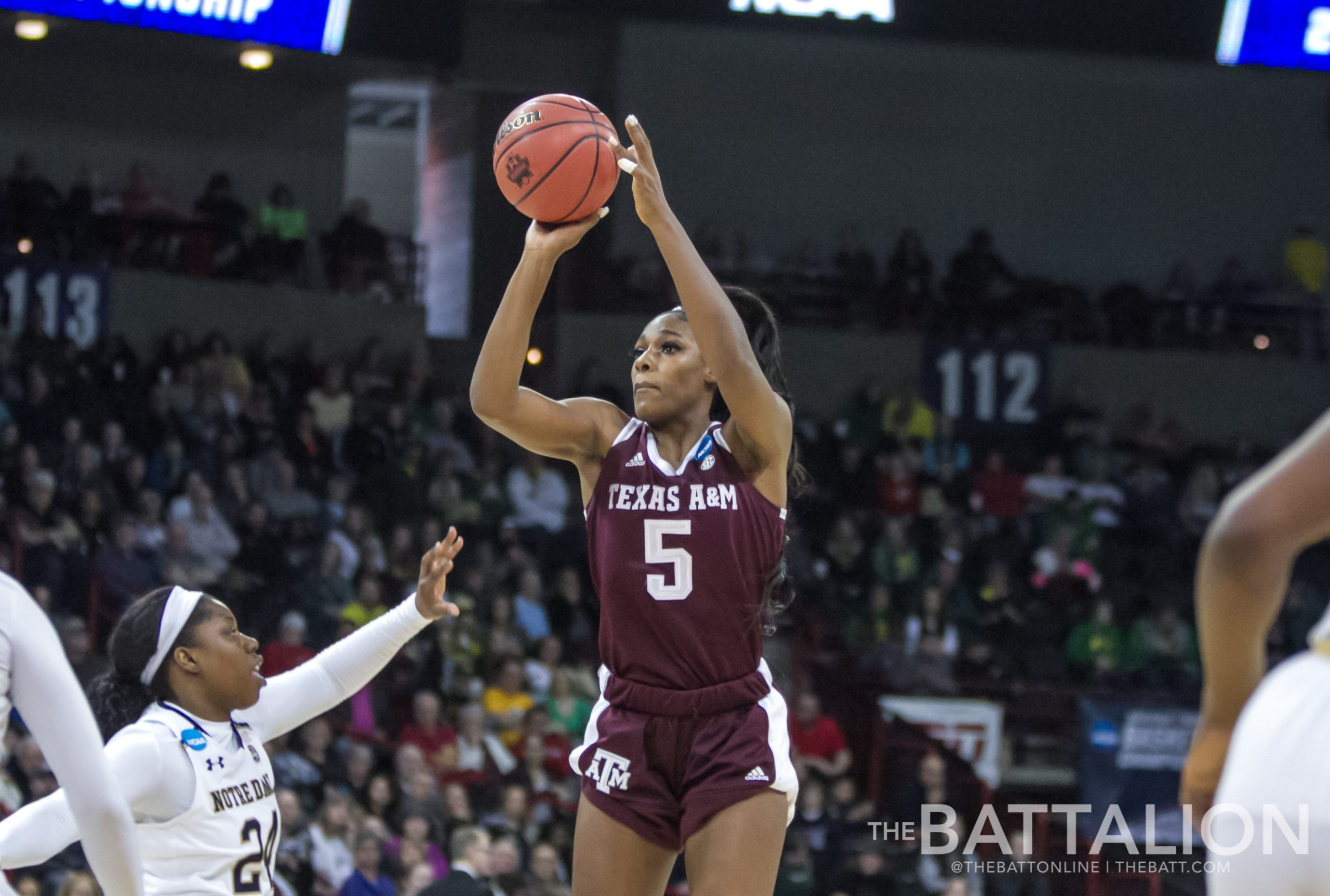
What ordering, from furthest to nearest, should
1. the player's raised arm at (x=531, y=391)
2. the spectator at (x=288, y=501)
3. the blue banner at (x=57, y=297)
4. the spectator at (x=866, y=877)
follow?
the blue banner at (x=57, y=297) → the spectator at (x=288, y=501) → the spectator at (x=866, y=877) → the player's raised arm at (x=531, y=391)

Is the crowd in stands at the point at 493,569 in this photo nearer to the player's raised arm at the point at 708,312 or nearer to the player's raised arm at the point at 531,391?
the player's raised arm at the point at 531,391

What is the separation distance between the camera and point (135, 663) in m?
3.96

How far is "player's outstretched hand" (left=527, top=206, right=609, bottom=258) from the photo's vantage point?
393 cm

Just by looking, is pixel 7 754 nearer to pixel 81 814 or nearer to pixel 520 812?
pixel 520 812

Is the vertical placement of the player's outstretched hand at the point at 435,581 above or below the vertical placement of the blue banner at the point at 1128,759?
above

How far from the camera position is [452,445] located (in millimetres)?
13742

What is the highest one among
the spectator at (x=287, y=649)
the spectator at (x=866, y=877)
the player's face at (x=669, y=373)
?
the player's face at (x=669, y=373)

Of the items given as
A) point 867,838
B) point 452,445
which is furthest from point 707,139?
point 867,838

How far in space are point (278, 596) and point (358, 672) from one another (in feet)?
21.7

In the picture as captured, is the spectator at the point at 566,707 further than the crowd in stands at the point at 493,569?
Yes

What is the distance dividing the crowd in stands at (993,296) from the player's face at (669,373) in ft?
39.2

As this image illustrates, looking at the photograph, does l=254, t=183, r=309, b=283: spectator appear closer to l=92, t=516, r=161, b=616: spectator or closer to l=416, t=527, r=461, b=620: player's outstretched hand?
l=92, t=516, r=161, b=616: spectator

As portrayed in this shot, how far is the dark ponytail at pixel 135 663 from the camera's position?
394 centimetres

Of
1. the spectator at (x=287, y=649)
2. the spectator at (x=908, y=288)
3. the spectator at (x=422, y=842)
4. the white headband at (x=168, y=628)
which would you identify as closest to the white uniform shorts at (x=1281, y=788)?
the white headband at (x=168, y=628)
